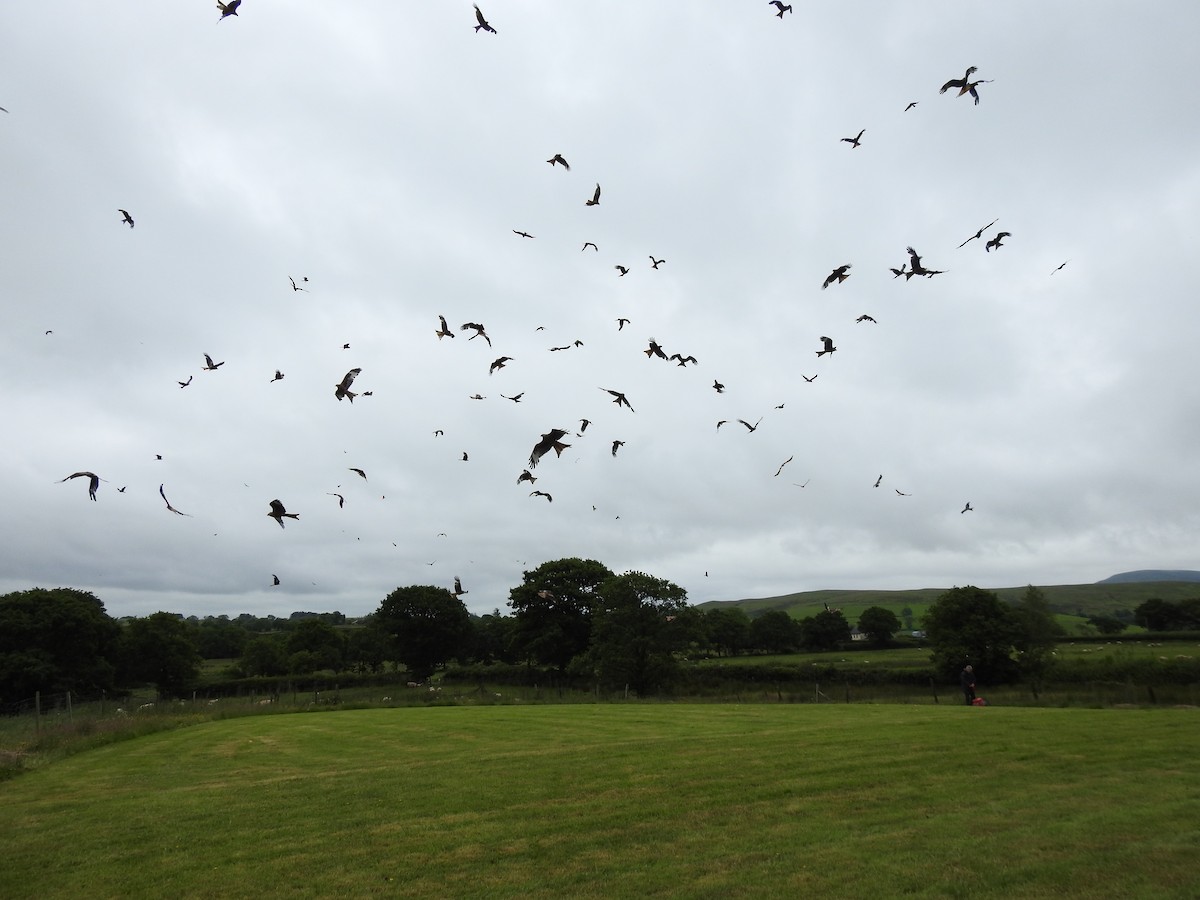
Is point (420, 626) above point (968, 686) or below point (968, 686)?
above

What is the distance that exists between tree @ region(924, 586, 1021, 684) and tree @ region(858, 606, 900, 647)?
35565 mm

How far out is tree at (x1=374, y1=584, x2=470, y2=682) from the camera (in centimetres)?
8638

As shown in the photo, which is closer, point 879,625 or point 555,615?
point 555,615

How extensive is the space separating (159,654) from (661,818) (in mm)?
77866

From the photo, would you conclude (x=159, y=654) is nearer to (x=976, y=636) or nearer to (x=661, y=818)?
(x=661, y=818)

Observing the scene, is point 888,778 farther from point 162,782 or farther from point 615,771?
point 162,782

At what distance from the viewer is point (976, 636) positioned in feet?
174

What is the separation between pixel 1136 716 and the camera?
843 inches

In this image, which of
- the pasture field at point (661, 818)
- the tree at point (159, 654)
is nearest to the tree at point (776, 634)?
the tree at point (159, 654)

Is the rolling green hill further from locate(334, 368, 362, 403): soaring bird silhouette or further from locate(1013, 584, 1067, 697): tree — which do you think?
locate(334, 368, 362, 403): soaring bird silhouette

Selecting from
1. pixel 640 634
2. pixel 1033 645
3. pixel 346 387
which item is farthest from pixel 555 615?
pixel 346 387

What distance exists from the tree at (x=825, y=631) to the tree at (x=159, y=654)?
252ft

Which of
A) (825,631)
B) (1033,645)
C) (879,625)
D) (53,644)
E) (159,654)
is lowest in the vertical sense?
(1033,645)

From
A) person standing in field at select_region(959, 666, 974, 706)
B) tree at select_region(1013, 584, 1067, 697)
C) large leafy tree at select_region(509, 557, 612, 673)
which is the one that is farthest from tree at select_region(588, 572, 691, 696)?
person standing in field at select_region(959, 666, 974, 706)
